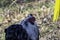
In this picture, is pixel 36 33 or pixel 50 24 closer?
pixel 36 33

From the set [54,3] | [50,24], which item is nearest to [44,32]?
[50,24]

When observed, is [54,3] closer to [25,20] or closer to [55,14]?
[55,14]

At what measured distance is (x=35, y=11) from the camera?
269cm

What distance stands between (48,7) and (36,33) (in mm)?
362

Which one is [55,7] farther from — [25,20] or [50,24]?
[25,20]

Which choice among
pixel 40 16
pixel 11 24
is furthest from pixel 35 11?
pixel 11 24

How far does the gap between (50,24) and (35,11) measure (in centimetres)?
18

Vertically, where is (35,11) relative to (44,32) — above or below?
above

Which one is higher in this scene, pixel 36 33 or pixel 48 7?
pixel 48 7

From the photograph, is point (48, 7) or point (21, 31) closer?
point (21, 31)

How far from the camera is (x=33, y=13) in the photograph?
2.66 m

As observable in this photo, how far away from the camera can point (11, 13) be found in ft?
8.73

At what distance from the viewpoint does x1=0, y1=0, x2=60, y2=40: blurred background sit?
2623mm

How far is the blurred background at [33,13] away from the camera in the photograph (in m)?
2.62
